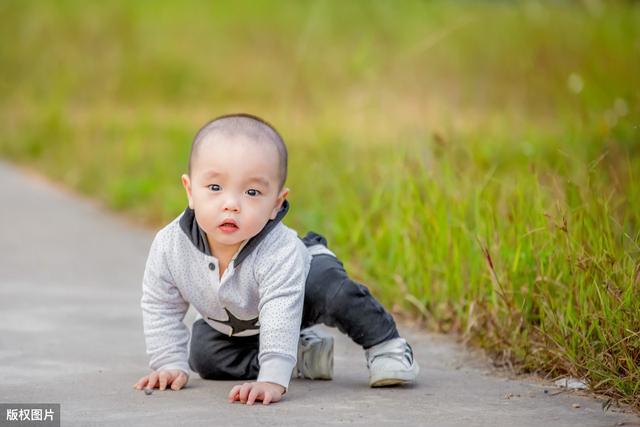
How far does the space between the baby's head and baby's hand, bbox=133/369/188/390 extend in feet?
1.51

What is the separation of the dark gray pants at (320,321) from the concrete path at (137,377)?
71mm

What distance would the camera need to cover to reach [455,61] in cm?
1031

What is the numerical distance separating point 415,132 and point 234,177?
303cm

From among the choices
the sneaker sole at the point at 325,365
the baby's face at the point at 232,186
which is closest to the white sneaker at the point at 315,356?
the sneaker sole at the point at 325,365

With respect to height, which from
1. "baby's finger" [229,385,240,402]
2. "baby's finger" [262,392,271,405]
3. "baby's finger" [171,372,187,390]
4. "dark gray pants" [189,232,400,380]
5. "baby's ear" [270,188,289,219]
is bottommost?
"baby's finger" [262,392,271,405]

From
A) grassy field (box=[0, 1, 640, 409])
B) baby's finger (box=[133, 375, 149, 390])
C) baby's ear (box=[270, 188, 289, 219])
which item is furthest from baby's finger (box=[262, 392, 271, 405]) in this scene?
grassy field (box=[0, 1, 640, 409])

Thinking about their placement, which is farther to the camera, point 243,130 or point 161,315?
point 161,315

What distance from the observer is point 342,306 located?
3652mm

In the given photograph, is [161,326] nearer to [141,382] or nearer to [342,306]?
[141,382]

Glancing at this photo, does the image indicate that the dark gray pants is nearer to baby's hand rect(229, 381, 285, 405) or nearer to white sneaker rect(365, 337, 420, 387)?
white sneaker rect(365, 337, 420, 387)

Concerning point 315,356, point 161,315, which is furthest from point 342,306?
point 161,315

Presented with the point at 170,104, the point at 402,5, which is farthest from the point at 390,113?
the point at 402,5

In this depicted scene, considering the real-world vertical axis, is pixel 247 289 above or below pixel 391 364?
above

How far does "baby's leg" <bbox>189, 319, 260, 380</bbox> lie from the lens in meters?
3.74
